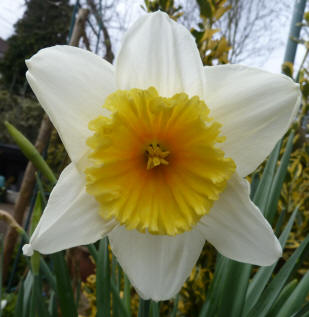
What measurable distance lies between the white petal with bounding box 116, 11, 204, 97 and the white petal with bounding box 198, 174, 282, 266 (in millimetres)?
157

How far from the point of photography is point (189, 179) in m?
0.53

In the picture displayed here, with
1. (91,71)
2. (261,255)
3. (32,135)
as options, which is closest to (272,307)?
(261,255)

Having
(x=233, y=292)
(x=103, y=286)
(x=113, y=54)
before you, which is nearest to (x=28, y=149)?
(x=103, y=286)

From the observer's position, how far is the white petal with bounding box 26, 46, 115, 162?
45 cm

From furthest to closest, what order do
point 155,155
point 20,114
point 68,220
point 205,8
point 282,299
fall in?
point 20,114 → point 205,8 → point 282,299 → point 155,155 → point 68,220

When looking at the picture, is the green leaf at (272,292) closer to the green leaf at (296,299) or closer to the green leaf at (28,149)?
the green leaf at (296,299)

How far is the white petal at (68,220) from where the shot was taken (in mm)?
418

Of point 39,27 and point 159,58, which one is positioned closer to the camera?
point 159,58

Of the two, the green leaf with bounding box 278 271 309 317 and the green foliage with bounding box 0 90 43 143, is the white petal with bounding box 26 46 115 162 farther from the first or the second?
the green foliage with bounding box 0 90 43 143

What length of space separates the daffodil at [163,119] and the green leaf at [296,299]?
0.27 m

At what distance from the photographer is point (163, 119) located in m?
0.50

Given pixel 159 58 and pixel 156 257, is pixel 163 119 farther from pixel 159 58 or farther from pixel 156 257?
pixel 156 257

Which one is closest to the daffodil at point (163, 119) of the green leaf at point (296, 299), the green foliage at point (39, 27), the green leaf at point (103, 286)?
the green leaf at point (103, 286)

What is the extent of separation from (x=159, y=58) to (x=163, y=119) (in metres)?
0.09
